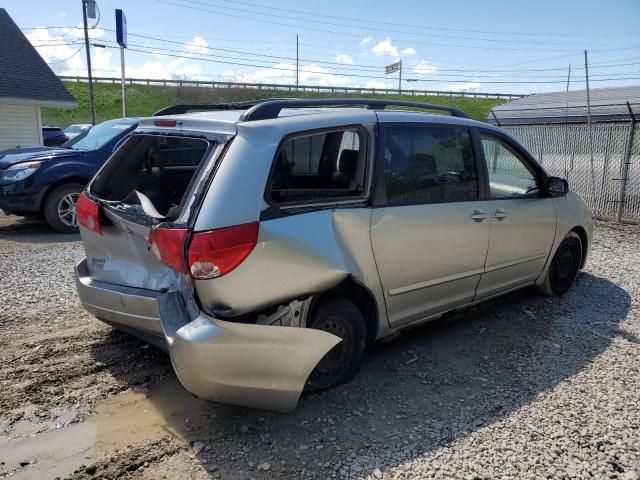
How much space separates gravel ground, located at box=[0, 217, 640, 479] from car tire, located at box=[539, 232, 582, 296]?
56cm

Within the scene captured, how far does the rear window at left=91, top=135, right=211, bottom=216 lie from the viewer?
3.60 metres

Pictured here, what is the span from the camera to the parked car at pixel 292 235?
2.59m

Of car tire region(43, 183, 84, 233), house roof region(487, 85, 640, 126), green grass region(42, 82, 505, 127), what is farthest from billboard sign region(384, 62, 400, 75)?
car tire region(43, 183, 84, 233)

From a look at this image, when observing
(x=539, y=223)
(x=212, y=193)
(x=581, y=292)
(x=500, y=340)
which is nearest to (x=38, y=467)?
(x=212, y=193)

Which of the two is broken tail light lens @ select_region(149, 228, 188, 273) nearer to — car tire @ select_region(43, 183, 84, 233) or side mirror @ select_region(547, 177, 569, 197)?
side mirror @ select_region(547, 177, 569, 197)

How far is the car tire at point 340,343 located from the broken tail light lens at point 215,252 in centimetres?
66

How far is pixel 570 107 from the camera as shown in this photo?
17266 mm

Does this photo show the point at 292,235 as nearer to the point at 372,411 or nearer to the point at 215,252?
the point at 215,252

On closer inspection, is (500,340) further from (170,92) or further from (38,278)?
(170,92)

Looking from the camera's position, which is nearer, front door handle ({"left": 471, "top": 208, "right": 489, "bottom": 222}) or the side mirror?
front door handle ({"left": 471, "top": 208, "right": 489, "bottom": 222})

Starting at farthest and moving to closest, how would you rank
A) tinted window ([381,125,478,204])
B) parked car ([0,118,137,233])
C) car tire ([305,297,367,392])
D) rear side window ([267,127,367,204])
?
parked car ([0,118,137,233]), tinted window ([381,125,478,204]), car tire ([305,297,367,392]), rear side window ([267,127,367,204])

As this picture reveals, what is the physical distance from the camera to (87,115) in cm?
4059

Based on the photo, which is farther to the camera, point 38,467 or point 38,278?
point 38,278

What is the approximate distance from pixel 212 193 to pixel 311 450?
1.46 meters
